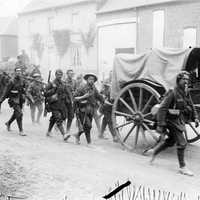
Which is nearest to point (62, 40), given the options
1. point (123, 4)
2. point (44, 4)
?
point (44, 4)

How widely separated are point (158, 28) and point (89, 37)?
9.08 meters

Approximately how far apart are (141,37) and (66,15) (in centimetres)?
1173

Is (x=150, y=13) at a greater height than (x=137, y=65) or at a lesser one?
greater

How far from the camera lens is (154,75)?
789 cm

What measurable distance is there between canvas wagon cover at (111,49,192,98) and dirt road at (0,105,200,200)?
1538mm

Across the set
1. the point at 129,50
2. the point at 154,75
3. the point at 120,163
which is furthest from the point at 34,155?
the point at 129,50

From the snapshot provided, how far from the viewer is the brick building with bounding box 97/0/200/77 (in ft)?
77.3

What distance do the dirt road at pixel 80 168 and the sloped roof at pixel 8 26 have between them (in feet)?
135

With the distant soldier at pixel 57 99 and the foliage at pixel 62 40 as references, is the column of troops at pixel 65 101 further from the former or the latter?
the foliage at pixel 62 40

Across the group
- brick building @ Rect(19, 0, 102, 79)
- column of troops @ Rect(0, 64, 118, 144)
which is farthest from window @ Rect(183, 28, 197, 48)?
column of troops @ Rect(0, 64, 118, 144)

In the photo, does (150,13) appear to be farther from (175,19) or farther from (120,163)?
(120,163)

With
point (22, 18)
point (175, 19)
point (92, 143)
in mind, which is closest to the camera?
point (92, 143)

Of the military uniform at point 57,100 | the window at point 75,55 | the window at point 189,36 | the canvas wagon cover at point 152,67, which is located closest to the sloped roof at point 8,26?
the window at point 75,55

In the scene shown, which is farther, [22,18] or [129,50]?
[22,18]
